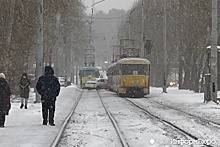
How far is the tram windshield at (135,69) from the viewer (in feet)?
131

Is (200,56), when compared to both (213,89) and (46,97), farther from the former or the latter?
(46,97)

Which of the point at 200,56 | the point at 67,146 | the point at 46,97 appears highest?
the point at 200,56

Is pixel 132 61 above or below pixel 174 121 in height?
above

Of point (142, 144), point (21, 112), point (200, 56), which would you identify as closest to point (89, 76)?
point (200, 56)

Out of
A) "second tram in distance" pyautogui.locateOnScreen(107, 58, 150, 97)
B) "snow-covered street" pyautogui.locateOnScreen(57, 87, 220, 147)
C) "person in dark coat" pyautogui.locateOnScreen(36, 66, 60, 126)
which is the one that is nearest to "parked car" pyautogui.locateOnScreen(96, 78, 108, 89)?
"second tram in distance" pyautogui.locateOnScreen(107, 58, 150, 97)

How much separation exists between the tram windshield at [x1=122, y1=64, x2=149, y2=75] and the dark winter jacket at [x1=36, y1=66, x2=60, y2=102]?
74.1 feet

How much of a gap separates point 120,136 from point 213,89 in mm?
15294

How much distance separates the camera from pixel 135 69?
40.1 metres

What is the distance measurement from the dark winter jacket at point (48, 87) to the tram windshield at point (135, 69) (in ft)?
74.1

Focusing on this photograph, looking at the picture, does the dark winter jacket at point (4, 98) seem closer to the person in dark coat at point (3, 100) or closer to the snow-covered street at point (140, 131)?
the person in dark coat at point (3, 100)

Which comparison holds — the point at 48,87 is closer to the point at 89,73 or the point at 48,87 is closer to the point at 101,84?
the point at 101,84

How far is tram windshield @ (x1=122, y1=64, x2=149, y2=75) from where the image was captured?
40.0 meters

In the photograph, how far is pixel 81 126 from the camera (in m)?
17.8

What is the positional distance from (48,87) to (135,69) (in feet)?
75.1
